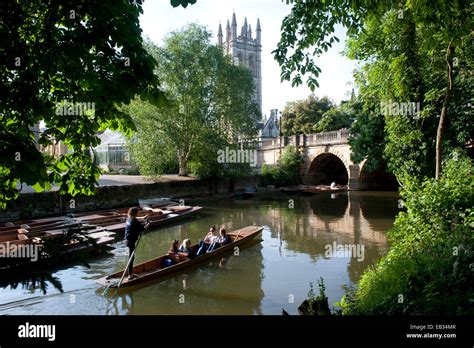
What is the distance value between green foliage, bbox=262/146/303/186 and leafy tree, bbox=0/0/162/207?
30.1 metres

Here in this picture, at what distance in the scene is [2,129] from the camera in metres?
2.55

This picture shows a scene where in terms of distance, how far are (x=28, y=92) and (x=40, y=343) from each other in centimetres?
151

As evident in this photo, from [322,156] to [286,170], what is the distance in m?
3.96

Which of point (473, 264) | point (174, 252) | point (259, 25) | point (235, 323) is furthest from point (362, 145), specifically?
point (259, 25)

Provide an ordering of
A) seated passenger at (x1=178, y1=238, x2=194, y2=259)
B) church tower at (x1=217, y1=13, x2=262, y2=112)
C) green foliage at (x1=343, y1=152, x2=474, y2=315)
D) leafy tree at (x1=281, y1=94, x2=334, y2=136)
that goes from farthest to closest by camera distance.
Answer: church tower at (x1=217, y1=13, x2=262, y2=112), leafy tree at (x1=281, y1=94, x2=334, y2=136), seated passenger at (x1=178, y1=238, x2=194, y2=259), green foliage at (x1=343, y1=152, x2=474, y2=315)

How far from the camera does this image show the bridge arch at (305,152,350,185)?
36.3 metres

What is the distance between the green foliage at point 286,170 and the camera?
3334 cm

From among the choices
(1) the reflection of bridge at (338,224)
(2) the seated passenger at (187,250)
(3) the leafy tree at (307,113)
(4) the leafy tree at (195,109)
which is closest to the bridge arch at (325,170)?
(3) the leafy tree at (307,113)

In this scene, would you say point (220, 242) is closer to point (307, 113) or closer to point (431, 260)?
point (431, 260)

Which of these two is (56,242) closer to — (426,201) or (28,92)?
(28,92)

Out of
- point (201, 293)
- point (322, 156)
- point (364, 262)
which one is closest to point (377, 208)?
point (364, 262)

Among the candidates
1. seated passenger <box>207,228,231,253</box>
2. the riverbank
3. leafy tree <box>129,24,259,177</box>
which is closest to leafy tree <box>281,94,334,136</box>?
the riverbank

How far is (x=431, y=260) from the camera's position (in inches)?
205

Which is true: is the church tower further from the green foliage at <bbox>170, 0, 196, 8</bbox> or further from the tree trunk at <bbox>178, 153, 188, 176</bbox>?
the green foliage at <bbox>170, 0, 196, 8</bbox>
